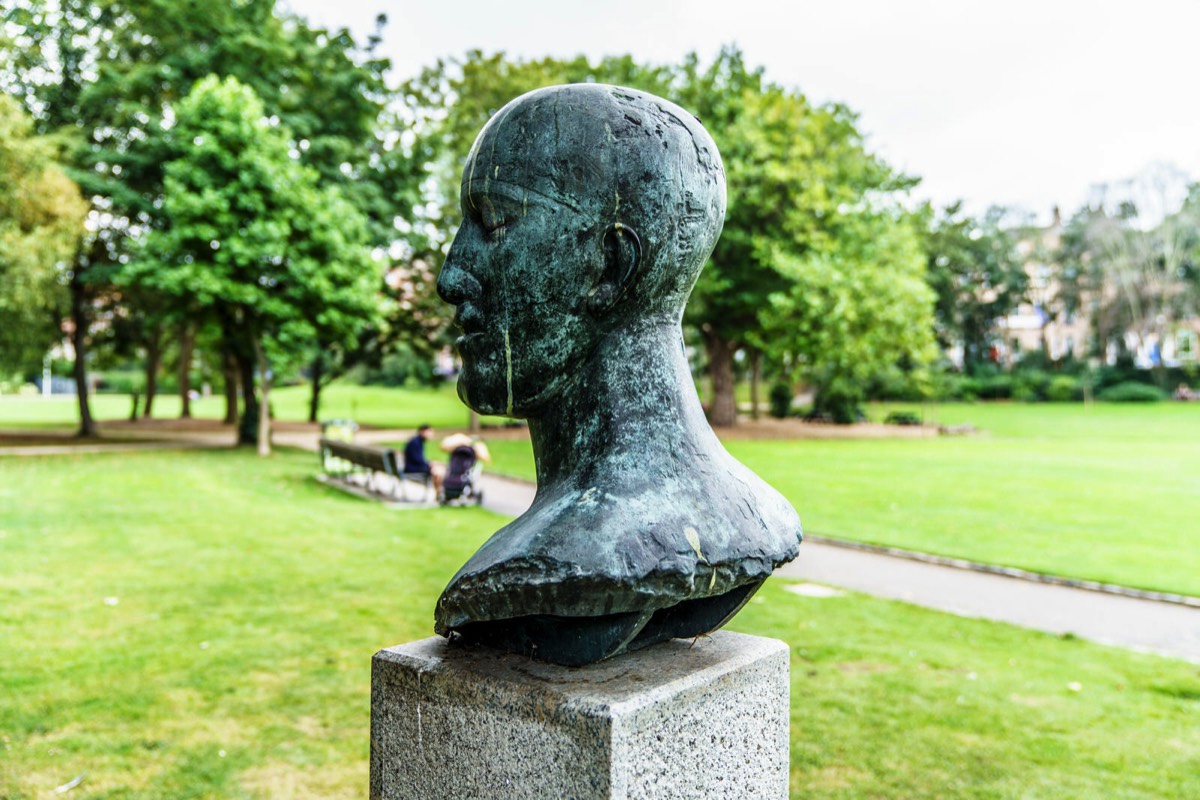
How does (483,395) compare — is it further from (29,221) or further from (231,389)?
(231,389)

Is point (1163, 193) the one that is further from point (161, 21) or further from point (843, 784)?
point (843, 784)

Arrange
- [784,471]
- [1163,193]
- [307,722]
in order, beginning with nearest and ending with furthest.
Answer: [307,722] → [784,471] → [1163,193]

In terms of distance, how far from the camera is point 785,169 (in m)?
25.0

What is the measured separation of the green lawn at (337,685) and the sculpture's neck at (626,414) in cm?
259

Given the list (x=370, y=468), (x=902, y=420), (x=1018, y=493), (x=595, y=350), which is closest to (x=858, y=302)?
(x=1018, y=493)

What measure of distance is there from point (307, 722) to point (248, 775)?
682mm

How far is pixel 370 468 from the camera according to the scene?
1491 cm

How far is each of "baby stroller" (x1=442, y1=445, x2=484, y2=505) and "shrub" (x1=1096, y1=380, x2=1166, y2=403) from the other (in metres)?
45.7

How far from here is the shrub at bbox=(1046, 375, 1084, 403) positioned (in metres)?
50.5

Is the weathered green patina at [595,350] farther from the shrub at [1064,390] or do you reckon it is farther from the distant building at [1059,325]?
the distant building at [1059,325]

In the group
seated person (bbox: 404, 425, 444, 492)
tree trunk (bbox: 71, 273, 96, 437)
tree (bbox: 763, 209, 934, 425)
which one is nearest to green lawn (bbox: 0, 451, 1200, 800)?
seated person (bbox: 404, 425, 444, 492)

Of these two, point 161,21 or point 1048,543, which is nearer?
point 1048,543

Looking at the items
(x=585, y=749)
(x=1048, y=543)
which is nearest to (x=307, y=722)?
(x=585, y=749)

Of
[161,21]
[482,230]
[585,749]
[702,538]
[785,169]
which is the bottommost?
[585,749]
